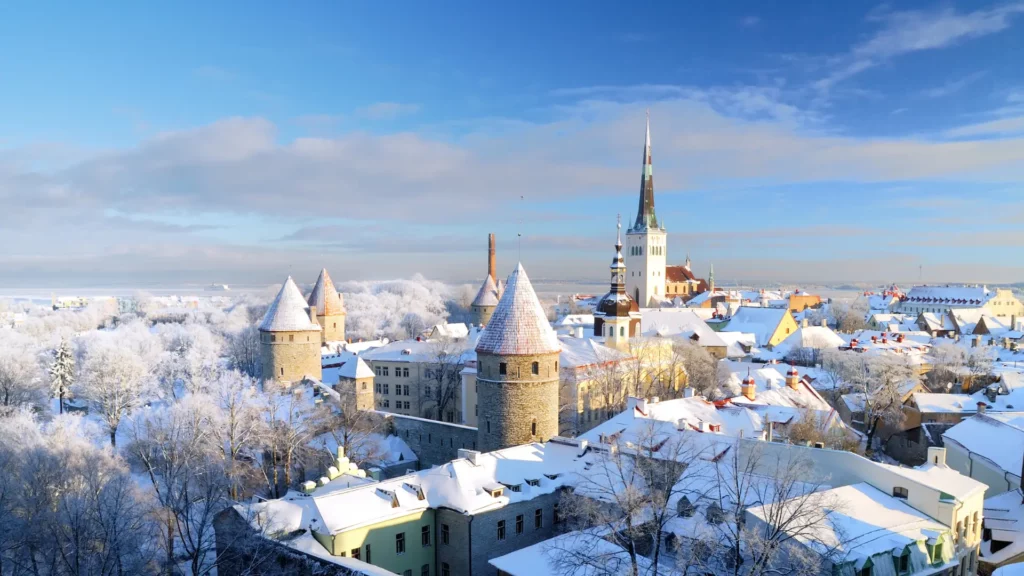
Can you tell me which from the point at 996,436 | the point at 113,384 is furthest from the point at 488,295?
the point at 996,436

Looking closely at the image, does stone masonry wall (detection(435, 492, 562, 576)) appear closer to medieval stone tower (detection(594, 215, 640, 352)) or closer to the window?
the window

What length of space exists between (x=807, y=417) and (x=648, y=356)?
1855 cm

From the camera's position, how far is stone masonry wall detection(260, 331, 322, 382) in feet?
145

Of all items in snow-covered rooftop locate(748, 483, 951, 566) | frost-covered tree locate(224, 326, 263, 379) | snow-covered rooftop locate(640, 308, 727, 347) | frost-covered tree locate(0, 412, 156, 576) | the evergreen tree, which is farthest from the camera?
frost-covered tree locate(224, 326, 263, 379)

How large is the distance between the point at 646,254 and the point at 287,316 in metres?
72.0

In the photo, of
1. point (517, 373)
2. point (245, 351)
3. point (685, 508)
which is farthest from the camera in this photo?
point (245, 351)

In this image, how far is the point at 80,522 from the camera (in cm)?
2123

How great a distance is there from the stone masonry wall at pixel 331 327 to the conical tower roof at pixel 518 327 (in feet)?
122

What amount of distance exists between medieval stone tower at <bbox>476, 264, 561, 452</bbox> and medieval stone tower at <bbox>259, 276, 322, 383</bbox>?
1926 cm

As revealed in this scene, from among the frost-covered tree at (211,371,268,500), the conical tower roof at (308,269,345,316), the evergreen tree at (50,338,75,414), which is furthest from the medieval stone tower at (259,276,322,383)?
the evergreen tree at (50,338,75,414)

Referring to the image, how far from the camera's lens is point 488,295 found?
73.0 metres

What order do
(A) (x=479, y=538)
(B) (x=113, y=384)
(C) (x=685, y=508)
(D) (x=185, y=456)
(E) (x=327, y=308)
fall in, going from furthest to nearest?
(E) (x=327, y=308) → (B) (x=113, y=384) → (D) (x=185, y=456) → (A) (x=479, y=538) → (C) (x=685, y=508)

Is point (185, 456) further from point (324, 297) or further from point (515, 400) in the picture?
point (324, 297)

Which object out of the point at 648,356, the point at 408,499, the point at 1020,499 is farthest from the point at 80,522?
the point at 648,356
